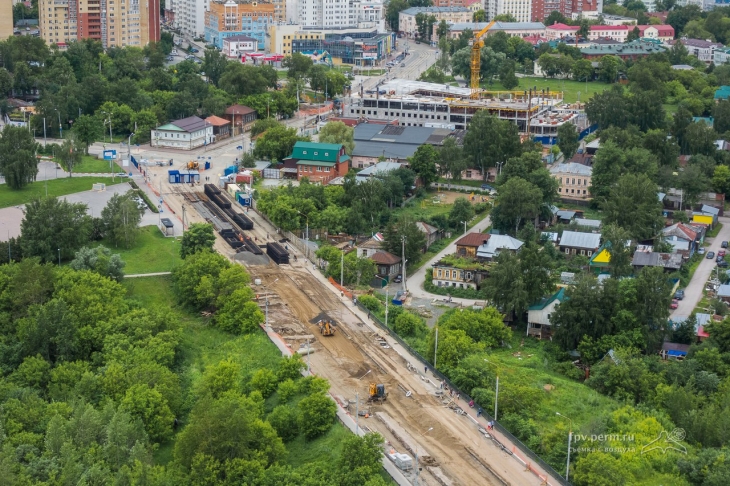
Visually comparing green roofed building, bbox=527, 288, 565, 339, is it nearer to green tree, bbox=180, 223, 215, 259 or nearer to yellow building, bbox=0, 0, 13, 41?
green tree, bbox=180, 223, 215, 259

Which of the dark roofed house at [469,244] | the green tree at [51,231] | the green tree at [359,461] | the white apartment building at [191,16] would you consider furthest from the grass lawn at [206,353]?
the white apartment building at [191,16]

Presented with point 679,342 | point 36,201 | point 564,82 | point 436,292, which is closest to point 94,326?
point 36,201

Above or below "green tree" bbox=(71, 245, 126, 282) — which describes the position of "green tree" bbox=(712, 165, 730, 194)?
above

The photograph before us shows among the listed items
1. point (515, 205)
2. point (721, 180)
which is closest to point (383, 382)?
point (515, 205)

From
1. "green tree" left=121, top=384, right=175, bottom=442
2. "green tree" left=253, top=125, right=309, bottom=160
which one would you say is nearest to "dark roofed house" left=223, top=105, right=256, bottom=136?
"green tree" left=253, top=125, right=309, bottom=160

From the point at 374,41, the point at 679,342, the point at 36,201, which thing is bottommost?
the point at 679,342

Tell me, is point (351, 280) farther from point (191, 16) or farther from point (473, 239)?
point (191, 16)

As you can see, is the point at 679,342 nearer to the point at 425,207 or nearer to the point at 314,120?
the point at 425,207
